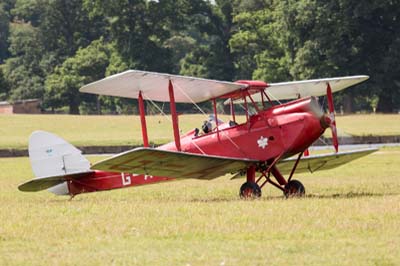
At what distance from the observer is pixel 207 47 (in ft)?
328

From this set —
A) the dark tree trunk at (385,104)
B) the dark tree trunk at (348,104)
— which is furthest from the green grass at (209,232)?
the dark tree trunk at (348,104)

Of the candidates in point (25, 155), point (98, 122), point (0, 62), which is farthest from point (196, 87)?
point (0, 62)

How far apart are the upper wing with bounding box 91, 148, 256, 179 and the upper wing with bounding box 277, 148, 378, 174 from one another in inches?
54.8

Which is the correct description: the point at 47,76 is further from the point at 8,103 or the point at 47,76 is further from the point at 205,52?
the point at 205,52

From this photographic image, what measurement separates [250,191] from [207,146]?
4.56 feet

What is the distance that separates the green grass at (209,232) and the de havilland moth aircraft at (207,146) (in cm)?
111

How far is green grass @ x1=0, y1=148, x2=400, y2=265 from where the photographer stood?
10812 mm

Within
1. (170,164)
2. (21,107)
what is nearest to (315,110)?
(170,164)

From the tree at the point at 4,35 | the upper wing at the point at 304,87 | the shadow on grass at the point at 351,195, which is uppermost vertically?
the tree at the point at 4,35

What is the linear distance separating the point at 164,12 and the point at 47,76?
43.7ft

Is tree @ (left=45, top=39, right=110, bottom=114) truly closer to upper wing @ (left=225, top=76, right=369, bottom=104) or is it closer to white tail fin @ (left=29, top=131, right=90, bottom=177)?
upper wing @ (left=225, top=76, right=369, bottom=104)

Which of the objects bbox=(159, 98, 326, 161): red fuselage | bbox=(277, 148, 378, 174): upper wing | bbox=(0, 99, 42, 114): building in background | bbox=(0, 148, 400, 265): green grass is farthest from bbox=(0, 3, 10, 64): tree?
bbox=(0, 148, 400, 265): green grass

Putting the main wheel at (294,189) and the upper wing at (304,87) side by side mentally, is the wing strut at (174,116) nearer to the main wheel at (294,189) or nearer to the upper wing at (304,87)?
the upper wing at (304,87)

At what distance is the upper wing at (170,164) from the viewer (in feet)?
55.6
